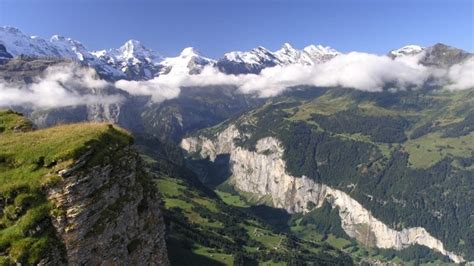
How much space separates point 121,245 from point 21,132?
1209cm

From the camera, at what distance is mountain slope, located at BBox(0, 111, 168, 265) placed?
2772 centimetres

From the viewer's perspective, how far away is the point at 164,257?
35.7m

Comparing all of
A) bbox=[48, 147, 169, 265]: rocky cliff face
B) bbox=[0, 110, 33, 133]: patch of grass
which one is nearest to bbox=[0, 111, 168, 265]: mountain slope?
bbox=[48, 147, 169, 265]: rocky cliff face

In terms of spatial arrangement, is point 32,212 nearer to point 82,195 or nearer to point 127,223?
point 82,195

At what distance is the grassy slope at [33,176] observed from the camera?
27141 millimetres

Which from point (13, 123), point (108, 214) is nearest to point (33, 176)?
point (108, 214)

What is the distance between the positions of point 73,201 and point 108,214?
2505 millimetres

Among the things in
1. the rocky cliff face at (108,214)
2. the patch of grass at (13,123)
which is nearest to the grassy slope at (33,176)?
the rocky cliff face at (108,214)

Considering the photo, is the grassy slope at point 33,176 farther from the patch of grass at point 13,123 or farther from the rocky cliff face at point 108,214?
the patch of grass at point 13,123

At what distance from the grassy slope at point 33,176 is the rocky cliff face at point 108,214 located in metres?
0.58

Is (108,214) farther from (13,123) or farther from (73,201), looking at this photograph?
(13,123)

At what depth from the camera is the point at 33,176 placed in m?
29.2

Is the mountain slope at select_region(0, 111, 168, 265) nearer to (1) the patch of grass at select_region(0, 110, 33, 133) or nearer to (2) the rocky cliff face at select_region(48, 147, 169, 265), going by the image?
(2) the rocky cliff face at select_region(48, 147, 169, 265)

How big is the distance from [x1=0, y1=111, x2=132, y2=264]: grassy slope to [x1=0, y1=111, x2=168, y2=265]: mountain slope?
1.9 inches
